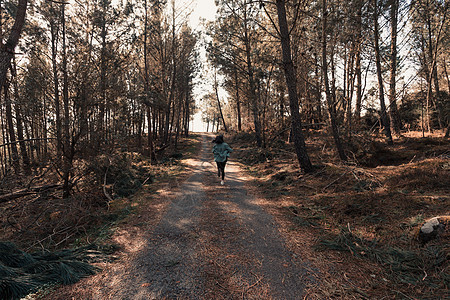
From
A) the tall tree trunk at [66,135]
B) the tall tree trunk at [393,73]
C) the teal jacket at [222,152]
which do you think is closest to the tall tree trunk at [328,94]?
the tall tree trunk at [393,73]

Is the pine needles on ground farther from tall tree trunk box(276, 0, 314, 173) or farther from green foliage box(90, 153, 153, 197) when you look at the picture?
tall tree trunk box(276, 0, 314, 173)

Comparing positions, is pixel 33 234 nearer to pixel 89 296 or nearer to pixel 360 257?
pixel 89 296

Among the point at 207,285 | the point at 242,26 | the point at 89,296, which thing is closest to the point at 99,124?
the point at 89,296

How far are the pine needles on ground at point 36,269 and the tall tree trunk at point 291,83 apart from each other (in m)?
7.17

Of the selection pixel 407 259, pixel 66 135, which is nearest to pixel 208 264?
pixel 407 259

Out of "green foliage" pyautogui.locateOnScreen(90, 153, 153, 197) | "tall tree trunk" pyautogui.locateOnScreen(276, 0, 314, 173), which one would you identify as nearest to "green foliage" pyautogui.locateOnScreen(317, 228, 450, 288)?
"tall tree trunk" pyautogui.locateOnScreen(276, 0, 314, 173)

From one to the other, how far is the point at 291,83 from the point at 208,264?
23.0 feet

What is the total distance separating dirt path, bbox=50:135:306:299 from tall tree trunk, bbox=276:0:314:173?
3.63 metres

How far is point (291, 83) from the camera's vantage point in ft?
25.3

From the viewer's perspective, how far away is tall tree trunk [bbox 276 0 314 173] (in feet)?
24.8

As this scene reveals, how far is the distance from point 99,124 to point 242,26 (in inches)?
524

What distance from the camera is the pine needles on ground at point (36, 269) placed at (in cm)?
237

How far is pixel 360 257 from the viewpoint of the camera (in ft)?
10.4

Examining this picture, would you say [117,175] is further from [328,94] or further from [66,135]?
[328,94]
